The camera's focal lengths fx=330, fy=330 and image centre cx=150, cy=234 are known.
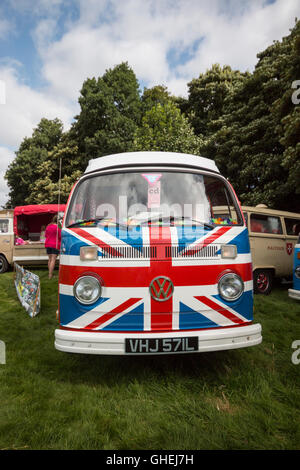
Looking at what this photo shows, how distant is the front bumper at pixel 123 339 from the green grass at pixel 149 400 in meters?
0.44

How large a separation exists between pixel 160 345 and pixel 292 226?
7.23 m

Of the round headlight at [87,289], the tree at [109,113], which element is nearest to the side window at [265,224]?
the round headlight at [87,289]

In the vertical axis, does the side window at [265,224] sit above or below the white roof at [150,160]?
below

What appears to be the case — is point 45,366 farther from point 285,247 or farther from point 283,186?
point 283,186

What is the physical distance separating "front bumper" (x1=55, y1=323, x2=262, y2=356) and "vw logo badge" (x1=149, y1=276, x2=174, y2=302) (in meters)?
0.32

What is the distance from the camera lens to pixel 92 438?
2.38 metres

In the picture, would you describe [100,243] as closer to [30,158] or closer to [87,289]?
[87,289]

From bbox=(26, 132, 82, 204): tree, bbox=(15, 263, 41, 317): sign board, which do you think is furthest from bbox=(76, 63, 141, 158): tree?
bbox=(15, 263, 41, 317): sign board

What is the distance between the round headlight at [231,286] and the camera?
3111 millimetres

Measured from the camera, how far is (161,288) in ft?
9.93

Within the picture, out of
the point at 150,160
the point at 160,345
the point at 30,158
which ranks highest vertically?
the point at 30,158

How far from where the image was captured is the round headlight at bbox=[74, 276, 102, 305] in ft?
9.89

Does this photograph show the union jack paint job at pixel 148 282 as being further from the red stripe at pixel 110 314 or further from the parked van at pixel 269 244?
the parked van at pixel 269 244

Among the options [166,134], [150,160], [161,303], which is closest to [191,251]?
[161,303]
